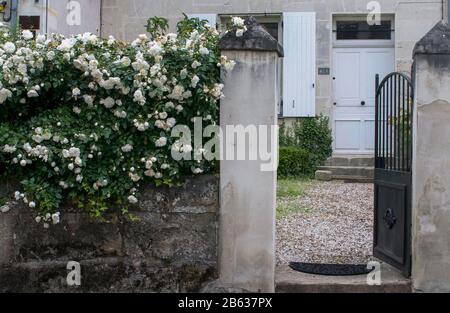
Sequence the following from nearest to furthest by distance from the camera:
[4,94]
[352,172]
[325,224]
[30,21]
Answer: [4,94]
[325,224]
[30,21]
[352,172]

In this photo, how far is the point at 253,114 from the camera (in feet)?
13.4

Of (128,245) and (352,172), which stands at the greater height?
(352,172)

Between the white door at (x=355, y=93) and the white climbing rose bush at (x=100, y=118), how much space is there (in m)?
7.59

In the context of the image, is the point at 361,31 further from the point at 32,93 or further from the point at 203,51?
the point at 32,93

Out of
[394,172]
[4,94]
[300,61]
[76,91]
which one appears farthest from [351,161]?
[4,94]

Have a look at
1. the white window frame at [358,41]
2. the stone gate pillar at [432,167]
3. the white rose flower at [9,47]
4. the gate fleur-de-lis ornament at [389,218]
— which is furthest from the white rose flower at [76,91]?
the white window frame at [358,41]

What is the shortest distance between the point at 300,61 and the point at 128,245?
776cm

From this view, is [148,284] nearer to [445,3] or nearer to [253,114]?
[253,114]

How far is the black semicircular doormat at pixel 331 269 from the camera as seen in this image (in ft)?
14.3

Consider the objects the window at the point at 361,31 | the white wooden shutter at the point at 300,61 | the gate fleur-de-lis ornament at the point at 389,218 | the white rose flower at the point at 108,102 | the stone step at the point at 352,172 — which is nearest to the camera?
the white rose flower at the point at 108,102

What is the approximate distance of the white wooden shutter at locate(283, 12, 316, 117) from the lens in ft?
36.3

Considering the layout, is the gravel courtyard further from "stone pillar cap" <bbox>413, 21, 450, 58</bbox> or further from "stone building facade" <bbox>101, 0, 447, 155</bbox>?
"stone building facade" <bbox>101, 0, 447, 155</bbox>

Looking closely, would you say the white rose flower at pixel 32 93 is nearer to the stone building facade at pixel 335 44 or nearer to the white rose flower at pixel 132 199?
the white rose flower at pixel 132 199

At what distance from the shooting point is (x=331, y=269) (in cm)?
449
